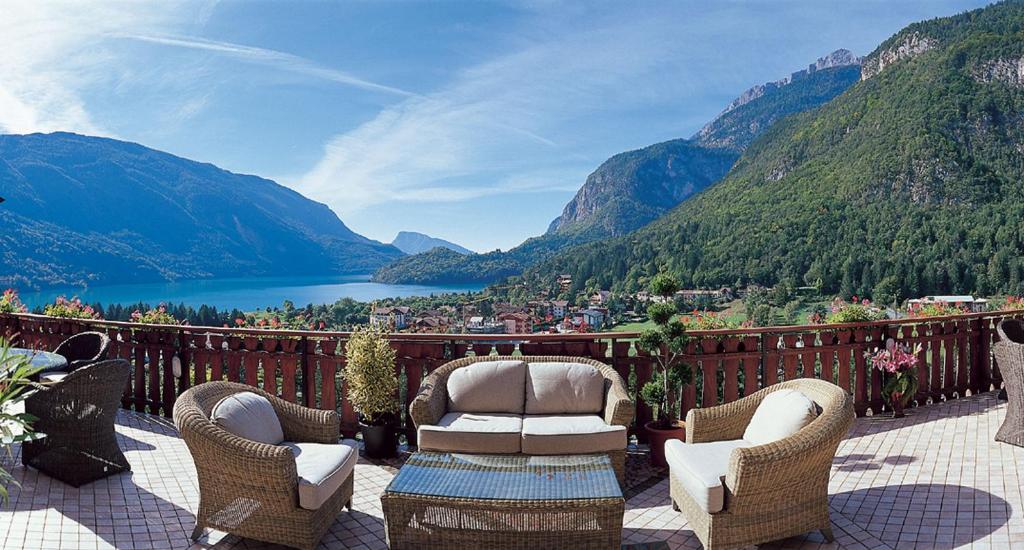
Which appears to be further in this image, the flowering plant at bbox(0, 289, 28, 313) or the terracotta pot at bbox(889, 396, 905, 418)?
the flowering plant at bbox(0, 289, 28, 313)

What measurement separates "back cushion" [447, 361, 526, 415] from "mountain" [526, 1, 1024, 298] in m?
17.3

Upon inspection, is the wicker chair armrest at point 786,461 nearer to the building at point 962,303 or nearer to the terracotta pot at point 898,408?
the terracotta pot at point 898,408

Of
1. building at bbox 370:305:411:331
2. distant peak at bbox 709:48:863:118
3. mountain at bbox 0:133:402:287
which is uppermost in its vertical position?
distant peak at bbox 709:48:863:118

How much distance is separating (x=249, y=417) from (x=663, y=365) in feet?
10.2

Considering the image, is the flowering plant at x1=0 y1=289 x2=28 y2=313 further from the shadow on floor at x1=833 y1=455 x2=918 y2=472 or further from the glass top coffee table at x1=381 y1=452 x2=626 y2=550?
the shadow on floor at x1=833 y1=455 x2=918 y2=472

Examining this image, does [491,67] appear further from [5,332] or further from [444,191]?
[444,191]

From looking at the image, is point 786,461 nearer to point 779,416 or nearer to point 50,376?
point 779,416

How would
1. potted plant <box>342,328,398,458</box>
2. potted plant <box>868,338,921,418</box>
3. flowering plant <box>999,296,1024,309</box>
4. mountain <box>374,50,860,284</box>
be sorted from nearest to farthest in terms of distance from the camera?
potted plant <box>342,328,398,458</box> < potted plant <box>868,338,921,418</box> < flowering plant <box>999,296,1024,309</box> < mountain <box>374,50,860,284</box>

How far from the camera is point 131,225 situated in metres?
77.7

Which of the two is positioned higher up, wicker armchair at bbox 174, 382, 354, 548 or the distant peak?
the distant peak

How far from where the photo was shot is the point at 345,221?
6806 inches

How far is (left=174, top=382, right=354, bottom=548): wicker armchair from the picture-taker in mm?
3055

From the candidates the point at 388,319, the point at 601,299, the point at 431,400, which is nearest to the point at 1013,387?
the point at 431,400

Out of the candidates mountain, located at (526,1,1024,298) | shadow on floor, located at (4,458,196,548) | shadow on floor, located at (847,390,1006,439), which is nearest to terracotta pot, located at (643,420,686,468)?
shadow on floor, located at (847,390,1006,439)
